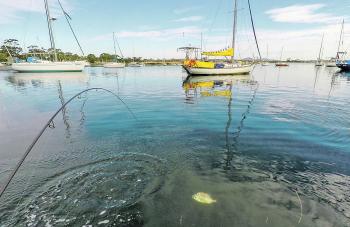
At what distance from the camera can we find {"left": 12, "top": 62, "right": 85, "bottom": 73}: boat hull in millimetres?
→ 56406

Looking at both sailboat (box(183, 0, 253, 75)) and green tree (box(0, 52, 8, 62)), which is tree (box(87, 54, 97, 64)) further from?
sailboat (box(183, 0, 253, 75))

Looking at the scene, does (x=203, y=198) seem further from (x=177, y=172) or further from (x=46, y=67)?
(x=46, y=67)

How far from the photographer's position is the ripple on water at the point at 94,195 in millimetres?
4965

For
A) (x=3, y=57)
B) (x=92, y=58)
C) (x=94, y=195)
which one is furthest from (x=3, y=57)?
(x=94, y=195)

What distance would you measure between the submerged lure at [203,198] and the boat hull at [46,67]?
60.1 m

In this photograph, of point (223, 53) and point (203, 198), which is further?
point (223, 53)

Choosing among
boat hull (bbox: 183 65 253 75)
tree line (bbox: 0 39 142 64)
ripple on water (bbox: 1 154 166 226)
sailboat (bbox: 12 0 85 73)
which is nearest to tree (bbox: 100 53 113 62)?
tree line (bbox: 0 39 142 64)

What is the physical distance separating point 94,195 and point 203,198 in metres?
2.81

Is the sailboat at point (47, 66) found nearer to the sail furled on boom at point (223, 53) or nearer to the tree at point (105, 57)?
the sail furled on boom at point (223, 53)

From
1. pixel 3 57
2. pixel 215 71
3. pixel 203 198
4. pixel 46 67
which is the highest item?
pixel 3 57

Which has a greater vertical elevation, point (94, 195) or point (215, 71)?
point (215, 71)

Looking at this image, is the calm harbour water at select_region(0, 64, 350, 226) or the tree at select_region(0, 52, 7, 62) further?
the tree at select_region(0, 52, 7, 62)

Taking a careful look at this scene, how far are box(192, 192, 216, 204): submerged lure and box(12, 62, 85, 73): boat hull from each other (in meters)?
60.1

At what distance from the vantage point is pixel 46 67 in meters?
56.7
